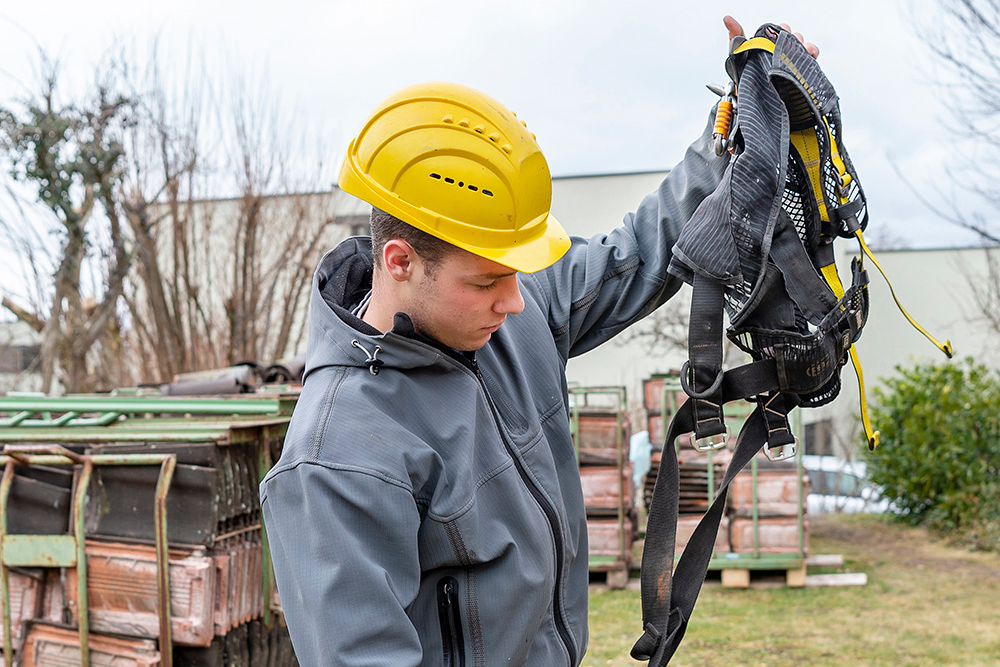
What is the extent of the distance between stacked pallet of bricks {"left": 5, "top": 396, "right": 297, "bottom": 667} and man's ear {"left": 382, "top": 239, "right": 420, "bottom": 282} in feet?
7.19

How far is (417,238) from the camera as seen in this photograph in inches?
66.9

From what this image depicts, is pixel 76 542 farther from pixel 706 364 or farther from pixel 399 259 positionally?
pixel 706 364

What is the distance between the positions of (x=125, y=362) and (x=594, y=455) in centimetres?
661

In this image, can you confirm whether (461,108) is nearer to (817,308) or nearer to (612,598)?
(817,308)

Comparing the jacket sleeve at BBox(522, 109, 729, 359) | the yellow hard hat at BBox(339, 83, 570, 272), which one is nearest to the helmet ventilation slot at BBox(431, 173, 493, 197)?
the yellow hard hat at BBox(339, 83, 570, 272)

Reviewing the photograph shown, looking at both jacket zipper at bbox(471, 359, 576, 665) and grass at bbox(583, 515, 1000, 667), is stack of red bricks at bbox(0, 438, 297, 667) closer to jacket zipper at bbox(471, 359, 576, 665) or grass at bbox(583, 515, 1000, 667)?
jacket zipper at bbox(471, 359, 576, 665)

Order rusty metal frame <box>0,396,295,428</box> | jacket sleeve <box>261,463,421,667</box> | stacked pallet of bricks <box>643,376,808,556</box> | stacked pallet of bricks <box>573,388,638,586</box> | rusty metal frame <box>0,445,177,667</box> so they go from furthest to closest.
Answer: stacked pallet of bricks <box>573,388,638,586</box>
stacked pallet of bricks <box>643,376,808,556</box>
rusty metal frame <box>0,396,295,428</box>
rusty metal frame <box>0,445,177,667</box>
jacket sleeve <box>261,463,421,667</box>

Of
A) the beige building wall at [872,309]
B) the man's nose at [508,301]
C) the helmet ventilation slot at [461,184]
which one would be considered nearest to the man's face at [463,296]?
the man's nose at [508,301]

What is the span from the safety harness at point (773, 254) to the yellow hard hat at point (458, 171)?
14.2 inches

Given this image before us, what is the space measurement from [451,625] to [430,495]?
265 mm

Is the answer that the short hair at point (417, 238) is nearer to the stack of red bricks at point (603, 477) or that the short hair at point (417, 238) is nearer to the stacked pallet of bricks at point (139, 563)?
the stacked pallet of bricks at point (139, 563)

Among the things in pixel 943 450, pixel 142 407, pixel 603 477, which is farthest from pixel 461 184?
pixel 943 450

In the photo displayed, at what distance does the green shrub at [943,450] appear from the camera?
8.88m

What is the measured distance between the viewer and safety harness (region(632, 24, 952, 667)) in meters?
1.76
